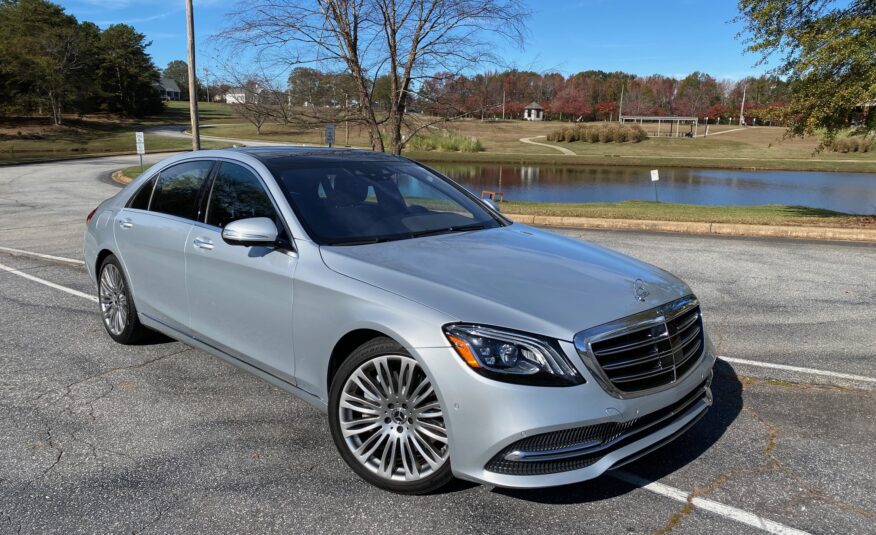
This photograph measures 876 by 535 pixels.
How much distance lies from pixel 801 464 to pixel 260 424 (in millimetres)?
3056

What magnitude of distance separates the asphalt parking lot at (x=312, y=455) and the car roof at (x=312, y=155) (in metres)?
1.59

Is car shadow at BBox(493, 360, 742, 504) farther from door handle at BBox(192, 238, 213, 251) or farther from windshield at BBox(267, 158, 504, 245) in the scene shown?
door handle at BBox(192, 238, 213, 251)

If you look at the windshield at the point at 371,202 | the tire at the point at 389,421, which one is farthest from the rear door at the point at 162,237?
the tire at the point at 389,421

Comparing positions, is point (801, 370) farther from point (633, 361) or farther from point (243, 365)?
point (243, 365)

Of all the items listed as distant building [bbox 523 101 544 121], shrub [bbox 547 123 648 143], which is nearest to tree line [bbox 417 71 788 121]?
distant building [bbox 523 101 544 121]

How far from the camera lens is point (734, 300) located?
22.6ft

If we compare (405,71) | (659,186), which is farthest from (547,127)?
(405,71)

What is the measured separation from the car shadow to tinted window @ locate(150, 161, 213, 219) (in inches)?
112

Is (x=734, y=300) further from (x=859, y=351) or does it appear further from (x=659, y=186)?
(x=659, y=186)

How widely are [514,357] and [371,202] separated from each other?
5.82 feet

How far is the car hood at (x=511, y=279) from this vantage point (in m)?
2.75

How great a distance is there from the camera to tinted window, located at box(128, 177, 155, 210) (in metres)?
4.88

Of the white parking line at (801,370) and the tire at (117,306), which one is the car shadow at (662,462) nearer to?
the white parking line at (801,370)

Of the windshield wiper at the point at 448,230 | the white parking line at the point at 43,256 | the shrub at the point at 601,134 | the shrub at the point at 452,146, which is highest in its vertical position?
the shrub at the point at 601,134
